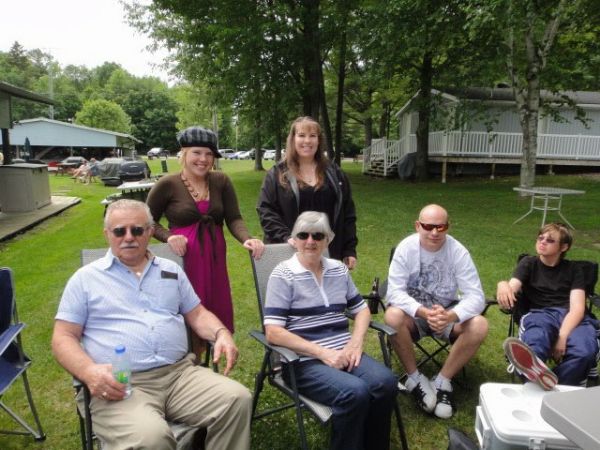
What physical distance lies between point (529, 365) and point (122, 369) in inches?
81.1

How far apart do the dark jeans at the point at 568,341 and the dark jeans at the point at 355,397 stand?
1173 mm

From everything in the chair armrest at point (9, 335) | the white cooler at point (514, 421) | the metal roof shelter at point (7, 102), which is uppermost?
the metal roof shelter at point (7, 102)

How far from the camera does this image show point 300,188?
3.21 metres

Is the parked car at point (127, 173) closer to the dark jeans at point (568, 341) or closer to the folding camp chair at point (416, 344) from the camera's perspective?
the folding camp chair at point (416, 344)

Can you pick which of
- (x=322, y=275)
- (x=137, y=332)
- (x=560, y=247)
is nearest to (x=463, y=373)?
(x=560, y=247)

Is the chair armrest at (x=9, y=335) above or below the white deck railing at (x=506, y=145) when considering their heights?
below

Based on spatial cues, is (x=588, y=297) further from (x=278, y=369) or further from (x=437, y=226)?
(x=278, y=369)

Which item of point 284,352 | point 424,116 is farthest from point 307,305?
point 424,116

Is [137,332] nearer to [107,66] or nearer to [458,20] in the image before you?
[458,20]

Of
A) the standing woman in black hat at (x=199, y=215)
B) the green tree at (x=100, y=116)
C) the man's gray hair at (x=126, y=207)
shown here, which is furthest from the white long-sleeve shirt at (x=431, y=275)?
the green tree at (x=100, y=116)

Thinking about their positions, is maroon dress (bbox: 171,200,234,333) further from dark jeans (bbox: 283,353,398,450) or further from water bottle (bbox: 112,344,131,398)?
water bottle (bbox: 112,344,131,398)

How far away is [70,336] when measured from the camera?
2178 mm

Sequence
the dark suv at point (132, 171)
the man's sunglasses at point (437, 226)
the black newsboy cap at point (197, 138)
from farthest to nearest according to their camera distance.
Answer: the dark suv at point (132, 171) → the man's sunglasses at point (437, 226) → the black newsboy cap at point (197, 138)

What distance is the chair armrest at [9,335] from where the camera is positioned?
2.44 m
